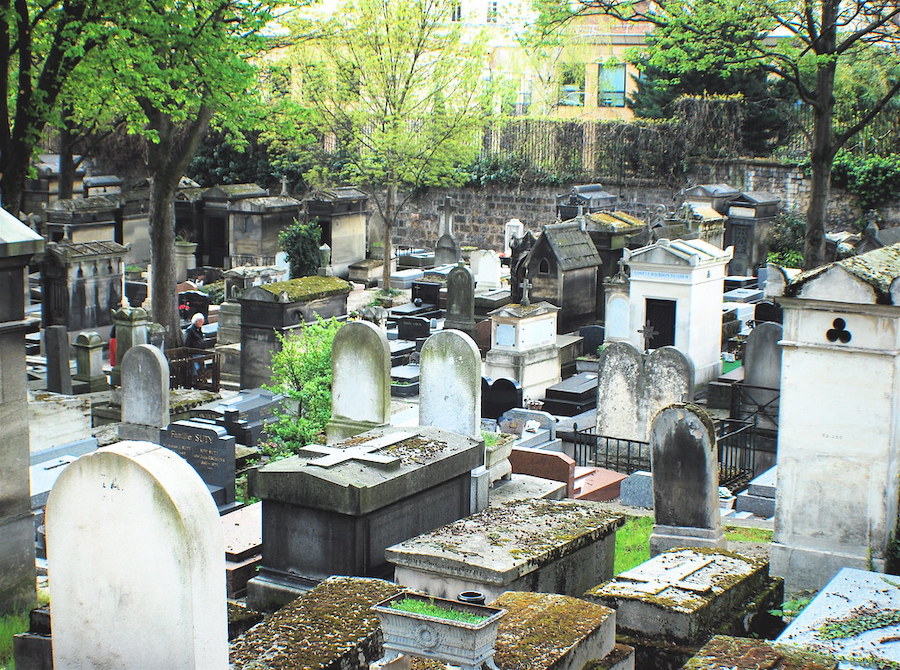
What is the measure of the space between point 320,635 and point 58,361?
11553mm

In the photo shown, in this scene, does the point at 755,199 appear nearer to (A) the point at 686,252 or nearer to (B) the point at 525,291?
(B) the point at 525,291

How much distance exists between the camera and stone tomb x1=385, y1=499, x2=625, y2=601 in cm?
591

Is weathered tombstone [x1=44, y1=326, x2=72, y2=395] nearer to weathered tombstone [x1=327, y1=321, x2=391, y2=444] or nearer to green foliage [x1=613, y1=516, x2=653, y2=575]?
weathered tombstone [x1=327, y1=321, x2=391, y2=444]

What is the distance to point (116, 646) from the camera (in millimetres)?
4289

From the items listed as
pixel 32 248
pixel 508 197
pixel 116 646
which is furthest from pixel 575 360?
pixel 508 197

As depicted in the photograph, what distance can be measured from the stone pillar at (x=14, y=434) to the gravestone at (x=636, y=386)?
7183 millimetres

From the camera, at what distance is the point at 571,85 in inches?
1559

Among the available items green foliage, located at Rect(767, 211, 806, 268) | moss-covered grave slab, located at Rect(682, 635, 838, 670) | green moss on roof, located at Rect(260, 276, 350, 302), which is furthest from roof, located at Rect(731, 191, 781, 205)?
moss-covered grave slab, located at Rect(682, 635, 838, 670)

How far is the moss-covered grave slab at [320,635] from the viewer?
478cm

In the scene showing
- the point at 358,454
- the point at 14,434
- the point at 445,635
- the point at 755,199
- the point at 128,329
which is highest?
the point at 755,199

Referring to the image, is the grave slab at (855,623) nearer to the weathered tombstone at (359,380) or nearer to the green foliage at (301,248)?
the weathered tombstone at (359,380)

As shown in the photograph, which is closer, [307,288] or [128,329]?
[128,329]

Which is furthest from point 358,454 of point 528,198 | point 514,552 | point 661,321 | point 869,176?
point 528,198

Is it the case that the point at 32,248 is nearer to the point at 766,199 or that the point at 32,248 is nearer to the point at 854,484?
the point at 854,484
